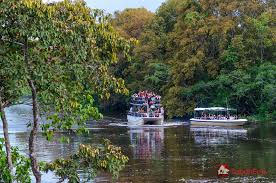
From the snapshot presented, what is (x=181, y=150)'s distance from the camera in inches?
1410

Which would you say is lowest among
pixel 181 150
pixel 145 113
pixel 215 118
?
pixel 181 150

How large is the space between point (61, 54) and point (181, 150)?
25946 millimetres

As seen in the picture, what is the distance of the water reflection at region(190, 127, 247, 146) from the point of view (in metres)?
41.0

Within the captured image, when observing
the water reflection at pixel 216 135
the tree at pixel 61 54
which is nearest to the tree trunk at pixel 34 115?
the tree at pixel 61 54

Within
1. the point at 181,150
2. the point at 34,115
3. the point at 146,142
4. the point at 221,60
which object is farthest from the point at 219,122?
the point at 34,115

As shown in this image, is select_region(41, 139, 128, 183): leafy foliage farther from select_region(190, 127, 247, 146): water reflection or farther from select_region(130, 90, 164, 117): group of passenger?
Result: select_region(130, 90, 164, 117): group of passenger

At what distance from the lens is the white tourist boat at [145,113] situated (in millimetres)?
58725

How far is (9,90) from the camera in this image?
1059cm

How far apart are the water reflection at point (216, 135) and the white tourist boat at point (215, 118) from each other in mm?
1817

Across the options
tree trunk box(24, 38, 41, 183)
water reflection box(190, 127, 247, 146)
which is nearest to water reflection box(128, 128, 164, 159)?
water reflection box(190, 127, 247, 146)

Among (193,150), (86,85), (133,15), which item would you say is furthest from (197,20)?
(86,85)

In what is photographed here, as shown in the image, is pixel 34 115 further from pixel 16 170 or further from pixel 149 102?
pixel 149 102

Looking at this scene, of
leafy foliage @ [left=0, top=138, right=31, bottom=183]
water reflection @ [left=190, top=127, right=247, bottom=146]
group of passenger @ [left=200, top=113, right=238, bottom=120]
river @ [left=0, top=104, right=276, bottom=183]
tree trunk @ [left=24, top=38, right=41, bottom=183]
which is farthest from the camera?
group of passenger @ [left=200, top=113, right=238, bottom=120]

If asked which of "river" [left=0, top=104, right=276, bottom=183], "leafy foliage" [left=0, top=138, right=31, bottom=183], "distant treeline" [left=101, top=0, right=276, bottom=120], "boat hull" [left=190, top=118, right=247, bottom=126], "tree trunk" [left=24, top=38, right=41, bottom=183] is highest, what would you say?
"distant treeline" [left=101, top=0, right=276, bottom=120]
